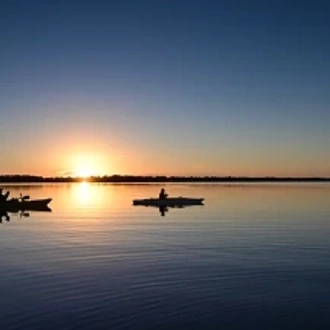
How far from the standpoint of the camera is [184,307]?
16234mm

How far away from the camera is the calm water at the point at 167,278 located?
15.1 metres

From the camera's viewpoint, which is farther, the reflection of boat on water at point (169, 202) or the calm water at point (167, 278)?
the reflection of boat on water at point (169, 202)

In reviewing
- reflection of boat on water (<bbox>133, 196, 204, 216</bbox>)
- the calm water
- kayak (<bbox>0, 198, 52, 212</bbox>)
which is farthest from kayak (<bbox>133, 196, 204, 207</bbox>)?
the calm water

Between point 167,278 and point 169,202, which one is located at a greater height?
point 169,202

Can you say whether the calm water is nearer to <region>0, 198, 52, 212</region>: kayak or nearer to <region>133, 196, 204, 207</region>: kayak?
<region>0, 198, 52, 212</region>: kayak

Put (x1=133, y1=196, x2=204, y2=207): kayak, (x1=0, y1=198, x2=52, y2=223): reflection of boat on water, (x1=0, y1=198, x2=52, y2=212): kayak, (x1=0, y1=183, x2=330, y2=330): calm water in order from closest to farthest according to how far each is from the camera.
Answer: (x1=0, y1=183, x2=330, y2=330): calm water < (x1=0, y1=198, x2=52, y2=223): reflection of boat on water < (x1=0, y1=198, x2=52, y2=212): kayak < (x1=133, y1=196, x2=204, y2=207): kayak

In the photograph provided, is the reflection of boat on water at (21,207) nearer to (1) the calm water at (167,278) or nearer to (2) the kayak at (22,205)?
(2) the kayak at (22,205)

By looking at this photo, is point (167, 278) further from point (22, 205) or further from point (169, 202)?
point (169, 202)

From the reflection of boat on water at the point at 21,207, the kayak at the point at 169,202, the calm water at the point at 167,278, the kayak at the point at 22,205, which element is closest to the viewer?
the calm water at the point at 167,278

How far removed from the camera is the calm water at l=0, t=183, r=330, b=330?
15.1 m

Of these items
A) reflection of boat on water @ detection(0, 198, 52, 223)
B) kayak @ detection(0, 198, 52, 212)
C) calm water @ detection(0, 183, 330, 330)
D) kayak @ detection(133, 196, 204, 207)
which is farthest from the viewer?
kayak @ detection(133, 196, 204, 207)

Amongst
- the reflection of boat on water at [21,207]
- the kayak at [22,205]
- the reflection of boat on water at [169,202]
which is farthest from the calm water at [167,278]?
the reflection of boat on water at [169,202]

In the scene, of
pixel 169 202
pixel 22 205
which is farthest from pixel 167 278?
pixel 169 202

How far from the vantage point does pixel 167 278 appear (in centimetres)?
2075
